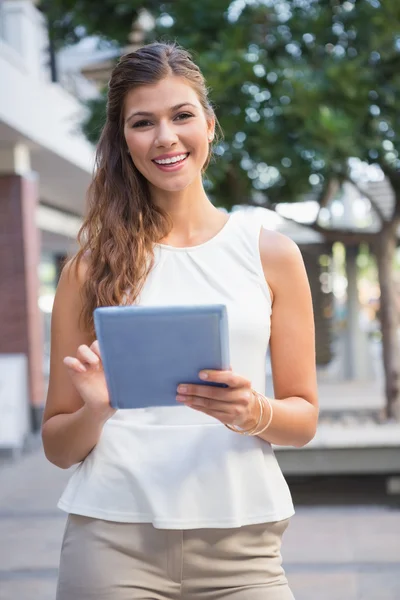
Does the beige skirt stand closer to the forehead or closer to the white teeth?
the white teeth

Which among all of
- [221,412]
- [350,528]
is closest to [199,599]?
[221,412]

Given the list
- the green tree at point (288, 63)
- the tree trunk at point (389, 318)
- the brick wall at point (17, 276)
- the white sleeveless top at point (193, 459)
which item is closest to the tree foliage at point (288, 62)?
the green tree at point (288, 63)

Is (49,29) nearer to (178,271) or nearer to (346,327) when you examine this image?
(178,271)

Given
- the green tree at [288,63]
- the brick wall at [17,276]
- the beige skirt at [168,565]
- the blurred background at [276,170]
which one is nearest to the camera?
the beige skirt at [168,565]

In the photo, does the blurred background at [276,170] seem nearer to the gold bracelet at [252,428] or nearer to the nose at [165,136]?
the nose at [165,136]

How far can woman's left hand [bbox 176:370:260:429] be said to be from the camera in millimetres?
1433

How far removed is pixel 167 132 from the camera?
1.75m

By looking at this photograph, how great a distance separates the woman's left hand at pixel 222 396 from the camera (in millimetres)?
1433

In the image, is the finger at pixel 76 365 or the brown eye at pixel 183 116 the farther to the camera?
the brown eye at pixel 183 116

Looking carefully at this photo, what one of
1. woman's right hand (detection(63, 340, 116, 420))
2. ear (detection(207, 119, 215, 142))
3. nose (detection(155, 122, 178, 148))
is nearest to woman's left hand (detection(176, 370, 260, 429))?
woman's right hand (detection(63, 340, 116, 420))

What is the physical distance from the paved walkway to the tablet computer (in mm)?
3564

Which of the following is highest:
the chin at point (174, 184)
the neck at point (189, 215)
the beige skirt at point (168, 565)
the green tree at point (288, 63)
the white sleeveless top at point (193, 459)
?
the green tree at point (288, 63)

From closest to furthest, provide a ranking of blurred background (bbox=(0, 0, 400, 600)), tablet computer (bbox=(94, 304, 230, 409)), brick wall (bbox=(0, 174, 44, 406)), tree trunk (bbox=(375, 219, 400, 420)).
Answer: tablet computer (bbox=(94, 304, 230, 409)), blurred background (bbox=(0, 0, 400, 600)), tree trunk (bbox=(375, 219, 400, 420)), brick wall (bbox=(0, 174, 44, 406))

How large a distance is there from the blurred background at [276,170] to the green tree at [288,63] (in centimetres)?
2
